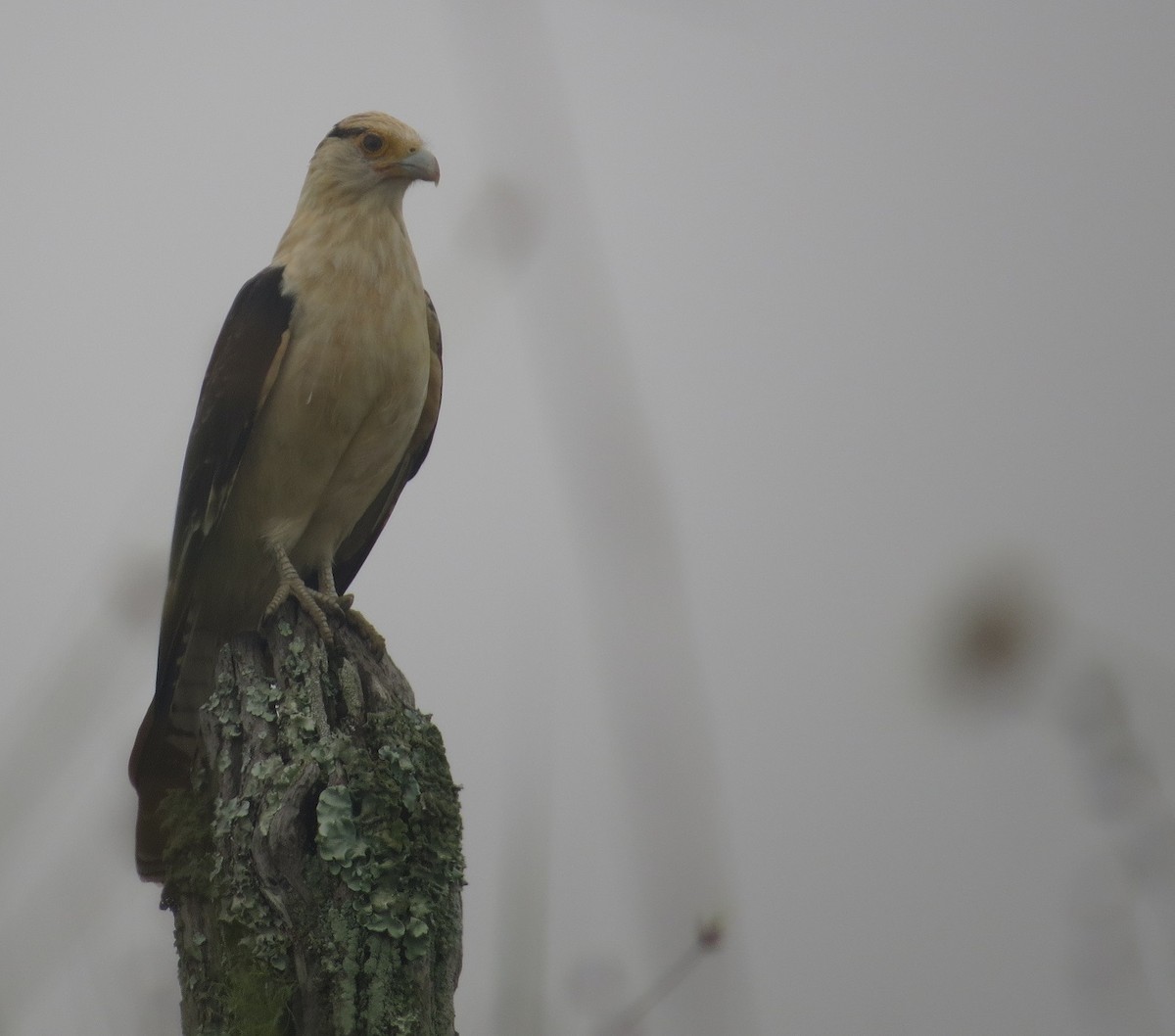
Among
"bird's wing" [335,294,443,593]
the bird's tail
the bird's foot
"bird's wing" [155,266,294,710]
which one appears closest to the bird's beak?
"bird's wing" [335,294,443,593]

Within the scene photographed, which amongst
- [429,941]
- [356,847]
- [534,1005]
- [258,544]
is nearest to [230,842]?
[356,847]

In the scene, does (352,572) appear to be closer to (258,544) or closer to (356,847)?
(258,544)

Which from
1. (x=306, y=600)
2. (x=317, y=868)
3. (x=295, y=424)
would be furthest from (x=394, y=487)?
(x=317, y=868)

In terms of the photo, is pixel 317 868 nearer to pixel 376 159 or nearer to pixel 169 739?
pixel 169 739

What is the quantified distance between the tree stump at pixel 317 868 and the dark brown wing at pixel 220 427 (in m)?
0.87

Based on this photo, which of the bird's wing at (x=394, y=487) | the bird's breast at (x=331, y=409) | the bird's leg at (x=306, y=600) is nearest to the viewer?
the bird's leg at (x=306, y=600)

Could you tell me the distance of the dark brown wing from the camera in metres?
3.33

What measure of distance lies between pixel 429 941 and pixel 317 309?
73.0 inches

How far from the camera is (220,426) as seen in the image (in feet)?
11.1

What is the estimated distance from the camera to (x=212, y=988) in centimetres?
230

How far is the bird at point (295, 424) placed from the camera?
130 inches

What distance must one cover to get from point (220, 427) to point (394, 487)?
74cm

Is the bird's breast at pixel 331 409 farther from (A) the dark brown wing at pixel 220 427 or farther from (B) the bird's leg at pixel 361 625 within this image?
(B) the bird's leg at pixel 361 625

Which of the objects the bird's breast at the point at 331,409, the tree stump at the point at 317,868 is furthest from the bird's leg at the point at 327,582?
the tree stump at the point at 317,868
